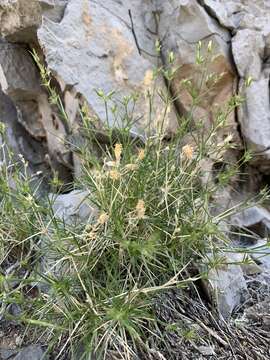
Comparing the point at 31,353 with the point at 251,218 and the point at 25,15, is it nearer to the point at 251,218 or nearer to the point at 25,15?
the point at 251,218

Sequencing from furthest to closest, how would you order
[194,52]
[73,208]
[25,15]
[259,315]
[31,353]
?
[194,52] → [25,15] → [73,208] → [259,315] → [31,353]

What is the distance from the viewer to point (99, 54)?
2.80 metres

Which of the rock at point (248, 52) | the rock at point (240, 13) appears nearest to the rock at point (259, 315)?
the rock at point (248, 52)

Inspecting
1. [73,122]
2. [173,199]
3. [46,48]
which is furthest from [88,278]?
[46,48]

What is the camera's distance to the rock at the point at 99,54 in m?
2.67

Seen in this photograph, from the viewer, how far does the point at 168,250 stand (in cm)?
180

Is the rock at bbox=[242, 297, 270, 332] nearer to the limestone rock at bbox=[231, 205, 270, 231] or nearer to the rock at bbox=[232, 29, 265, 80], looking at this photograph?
the limestone rock at bbox=[231, 205, 270, 231]

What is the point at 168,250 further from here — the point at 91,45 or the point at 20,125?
the point at 20,125

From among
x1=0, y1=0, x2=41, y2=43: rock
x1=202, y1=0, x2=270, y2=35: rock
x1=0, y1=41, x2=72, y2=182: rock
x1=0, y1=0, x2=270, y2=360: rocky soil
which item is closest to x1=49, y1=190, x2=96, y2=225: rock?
x1=0, y1=0, x2=270, y2=360: rocky soil

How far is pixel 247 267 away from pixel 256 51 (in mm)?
1321

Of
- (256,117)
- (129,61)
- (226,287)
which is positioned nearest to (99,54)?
(129,61)

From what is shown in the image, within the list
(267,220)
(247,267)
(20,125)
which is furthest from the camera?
(20,125)

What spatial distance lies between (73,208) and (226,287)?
0.74 meters

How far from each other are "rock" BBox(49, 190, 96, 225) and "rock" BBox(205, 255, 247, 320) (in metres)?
0.57
